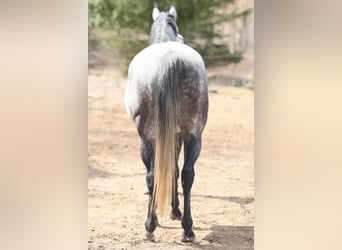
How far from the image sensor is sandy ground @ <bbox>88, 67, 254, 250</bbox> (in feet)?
15.2

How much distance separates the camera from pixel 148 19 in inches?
187

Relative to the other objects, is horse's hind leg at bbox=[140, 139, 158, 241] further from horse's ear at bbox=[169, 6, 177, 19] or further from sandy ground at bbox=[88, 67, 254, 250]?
horse's ear at bbox=[169, 6, 177, 19]

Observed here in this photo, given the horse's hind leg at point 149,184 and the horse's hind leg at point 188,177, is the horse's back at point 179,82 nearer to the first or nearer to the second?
the horse's hind leg at point 188,177

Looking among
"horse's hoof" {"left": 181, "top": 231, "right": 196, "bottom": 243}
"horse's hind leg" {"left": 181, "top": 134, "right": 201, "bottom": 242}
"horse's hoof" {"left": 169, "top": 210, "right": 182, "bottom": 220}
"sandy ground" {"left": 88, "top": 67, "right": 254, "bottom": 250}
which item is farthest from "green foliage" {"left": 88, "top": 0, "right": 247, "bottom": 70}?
"horse's hoof" {"left": 181, "top": 231, "right": 196, "bottom": 243}

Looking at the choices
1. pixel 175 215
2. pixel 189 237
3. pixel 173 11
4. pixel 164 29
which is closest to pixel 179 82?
pixel 164 29

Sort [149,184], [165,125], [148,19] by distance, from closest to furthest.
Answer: [165,125] → [149,184] → [148,19]

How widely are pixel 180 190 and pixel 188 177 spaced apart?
10 centimetres

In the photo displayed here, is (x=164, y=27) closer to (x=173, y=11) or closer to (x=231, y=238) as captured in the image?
(x=173, y=11)

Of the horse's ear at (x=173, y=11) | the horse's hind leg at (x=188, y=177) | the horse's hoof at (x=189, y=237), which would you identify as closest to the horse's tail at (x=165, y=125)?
the horse's hind leg at (x=188, y=177)
